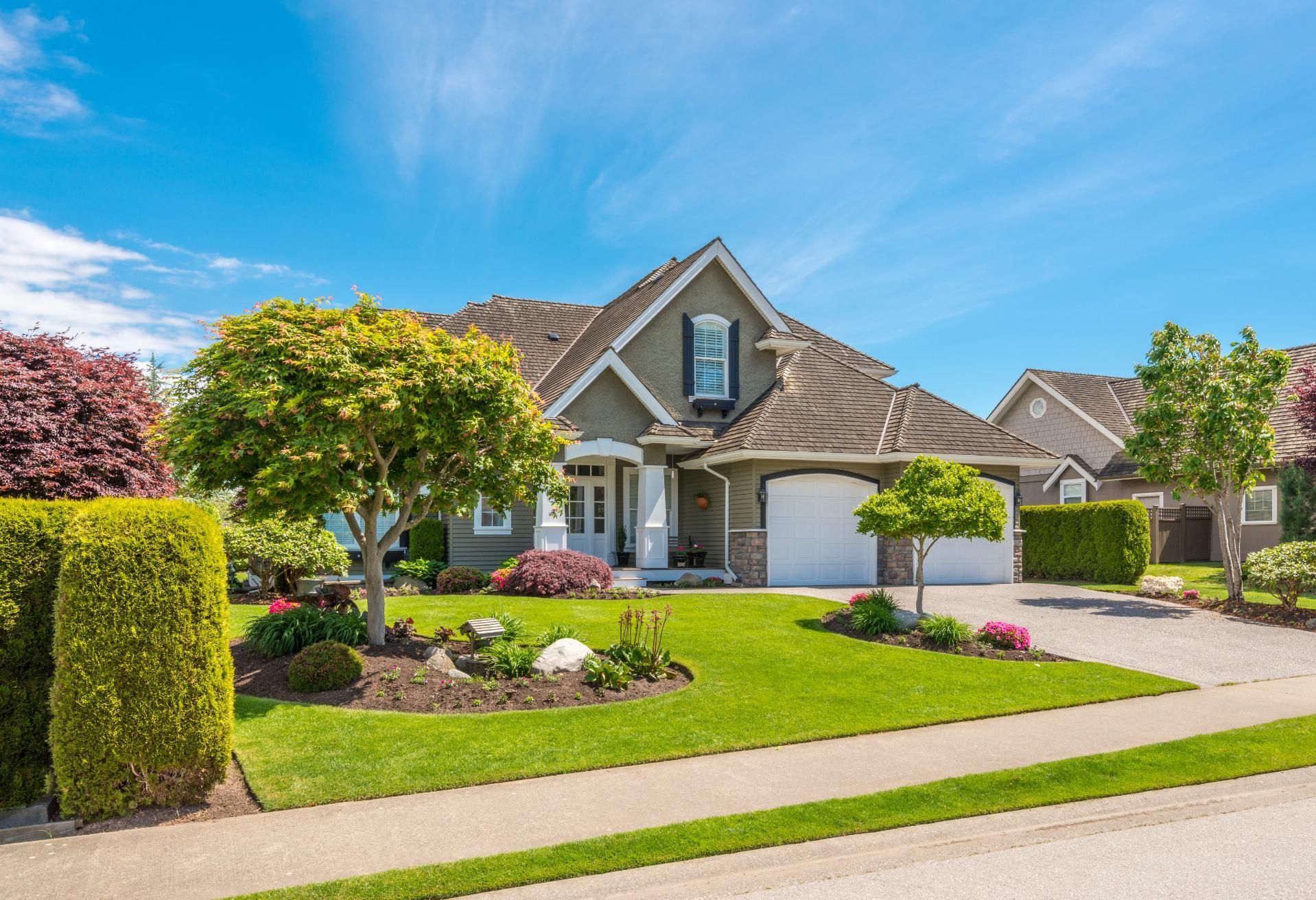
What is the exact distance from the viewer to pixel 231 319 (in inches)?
342

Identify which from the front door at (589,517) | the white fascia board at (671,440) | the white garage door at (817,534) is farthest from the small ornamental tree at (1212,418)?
the front door at (589,517)

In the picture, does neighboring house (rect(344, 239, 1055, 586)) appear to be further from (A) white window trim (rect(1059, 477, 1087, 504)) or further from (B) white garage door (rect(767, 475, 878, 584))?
(A) white window trim (rect(1059, 477, 1087, 504))

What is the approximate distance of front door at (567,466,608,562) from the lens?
2103 cm

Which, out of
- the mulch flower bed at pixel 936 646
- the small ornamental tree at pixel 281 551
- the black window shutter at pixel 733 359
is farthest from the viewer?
the black window shutter at pixel 733 359

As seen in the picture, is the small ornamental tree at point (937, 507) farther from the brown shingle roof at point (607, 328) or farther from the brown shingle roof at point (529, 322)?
the brown shingle roof at point (529, 322)

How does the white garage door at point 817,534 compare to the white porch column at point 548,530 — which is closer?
the white porch column at point 548,530

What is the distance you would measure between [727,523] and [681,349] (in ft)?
16.2

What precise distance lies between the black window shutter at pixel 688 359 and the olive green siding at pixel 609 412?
6.79 ft

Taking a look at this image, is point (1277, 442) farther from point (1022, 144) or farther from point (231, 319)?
point (231, 319)

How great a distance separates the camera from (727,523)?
66.5 feet

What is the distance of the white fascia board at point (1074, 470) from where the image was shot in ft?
96.6

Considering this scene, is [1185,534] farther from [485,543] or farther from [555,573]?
[485,543]

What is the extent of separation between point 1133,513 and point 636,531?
1256 cm

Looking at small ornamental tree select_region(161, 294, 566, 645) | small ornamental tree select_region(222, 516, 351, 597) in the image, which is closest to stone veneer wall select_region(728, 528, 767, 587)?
small ornamental tree select_region(222, 516, 351, 597)
